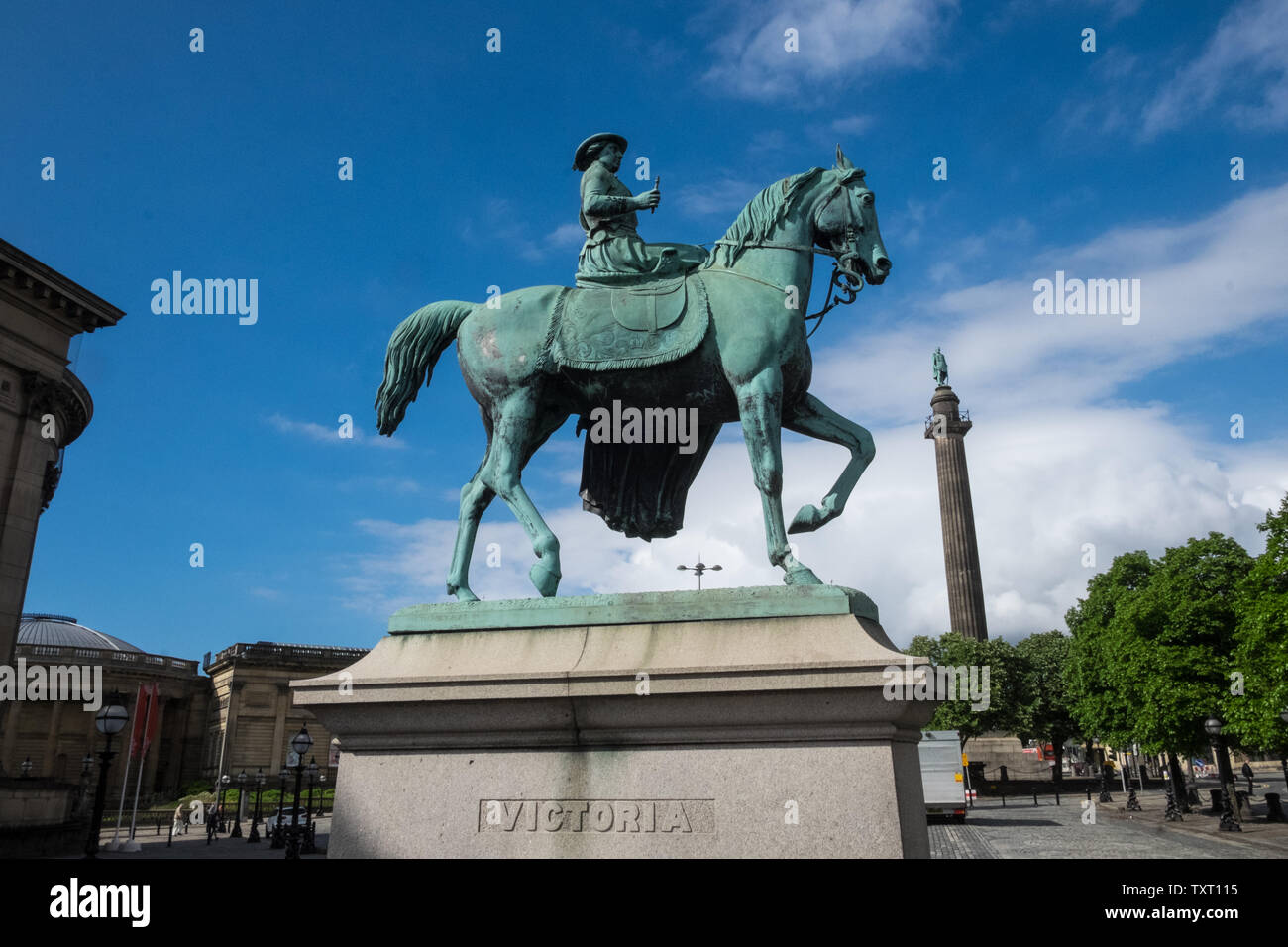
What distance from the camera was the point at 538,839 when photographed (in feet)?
21.2

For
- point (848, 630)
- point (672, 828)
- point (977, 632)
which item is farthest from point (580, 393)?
point (977, 632)

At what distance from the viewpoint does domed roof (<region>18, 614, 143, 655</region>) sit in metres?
92.1

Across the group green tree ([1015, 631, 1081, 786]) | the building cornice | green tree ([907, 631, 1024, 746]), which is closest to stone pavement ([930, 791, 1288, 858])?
green tree ([907, 631, 1024, 746])

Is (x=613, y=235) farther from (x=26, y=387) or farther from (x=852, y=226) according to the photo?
(x=26, y=387)

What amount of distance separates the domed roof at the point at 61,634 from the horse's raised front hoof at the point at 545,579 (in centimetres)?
9542

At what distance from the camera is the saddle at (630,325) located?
Result: 25.3 ft

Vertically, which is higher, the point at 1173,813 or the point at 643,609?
the point at 643,609

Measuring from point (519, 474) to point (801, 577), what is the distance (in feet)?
8.18

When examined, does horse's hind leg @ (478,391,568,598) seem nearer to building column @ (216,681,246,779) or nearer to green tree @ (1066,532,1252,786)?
green tree @ (1066,532,1252,786)

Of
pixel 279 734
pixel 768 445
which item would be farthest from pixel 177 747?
pixel 768 445

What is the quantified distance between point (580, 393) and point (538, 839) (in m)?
3.55

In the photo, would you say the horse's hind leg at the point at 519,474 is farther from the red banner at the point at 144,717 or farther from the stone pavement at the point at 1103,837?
the red banner at the point at 144,717

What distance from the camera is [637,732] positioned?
21.3 feet

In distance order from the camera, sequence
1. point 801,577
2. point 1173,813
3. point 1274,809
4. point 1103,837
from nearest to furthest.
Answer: point 801,577 → point 1103,837 → point 1274,809 → point 1173,813
